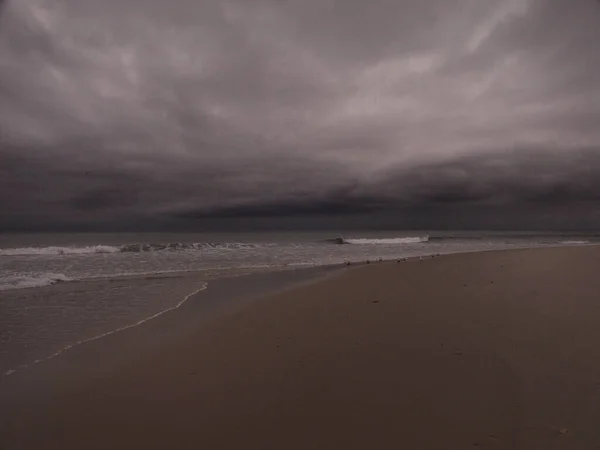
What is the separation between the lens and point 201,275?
1442 cm

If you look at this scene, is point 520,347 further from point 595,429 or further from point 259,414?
point 259,414

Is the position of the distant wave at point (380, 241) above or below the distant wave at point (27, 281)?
above

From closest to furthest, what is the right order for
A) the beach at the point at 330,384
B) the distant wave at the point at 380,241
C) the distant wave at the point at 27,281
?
the beach at the point at 330,384 < the distant wave at the point at 27,281 < the distant wave at the point at 380,241

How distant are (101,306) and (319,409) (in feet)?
22.9

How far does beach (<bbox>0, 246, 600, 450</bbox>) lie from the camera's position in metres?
3.02

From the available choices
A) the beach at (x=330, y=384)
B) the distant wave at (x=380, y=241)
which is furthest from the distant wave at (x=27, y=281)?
the distant wave at (x=380, y=241)

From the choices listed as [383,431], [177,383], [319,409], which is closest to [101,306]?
[177,383]

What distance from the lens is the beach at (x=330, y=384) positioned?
9.90ft

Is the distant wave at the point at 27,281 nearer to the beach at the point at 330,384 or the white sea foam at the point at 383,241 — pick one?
the beach at the point at 330,384

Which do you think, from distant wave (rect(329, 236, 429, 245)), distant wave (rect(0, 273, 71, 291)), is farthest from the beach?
distant wave (rect(329, 236, 429, 245))

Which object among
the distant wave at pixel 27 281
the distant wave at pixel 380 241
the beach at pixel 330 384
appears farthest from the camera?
the distant wave at pixel 380 241

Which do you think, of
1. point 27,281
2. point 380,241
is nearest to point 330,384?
point 27,281

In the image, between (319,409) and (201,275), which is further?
(201,275)

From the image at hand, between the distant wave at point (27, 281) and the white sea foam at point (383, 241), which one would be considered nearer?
the distant wave at point (27, 281)
